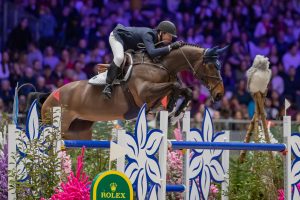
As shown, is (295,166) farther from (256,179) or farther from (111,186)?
(111,186)

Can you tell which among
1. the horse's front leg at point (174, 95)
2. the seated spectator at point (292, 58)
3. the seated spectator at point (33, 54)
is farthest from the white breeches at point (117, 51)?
the seated spectator at point (292, 58)

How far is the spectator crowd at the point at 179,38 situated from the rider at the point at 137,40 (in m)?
4.62

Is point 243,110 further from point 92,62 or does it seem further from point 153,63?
point 153,63

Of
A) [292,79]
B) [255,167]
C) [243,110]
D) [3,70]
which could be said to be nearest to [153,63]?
[255,167]

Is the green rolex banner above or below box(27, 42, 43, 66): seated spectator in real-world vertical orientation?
below

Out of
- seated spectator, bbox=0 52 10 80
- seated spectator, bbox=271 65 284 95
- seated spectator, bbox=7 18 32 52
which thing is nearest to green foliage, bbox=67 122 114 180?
seated spectator, bbox=0 52 10 80

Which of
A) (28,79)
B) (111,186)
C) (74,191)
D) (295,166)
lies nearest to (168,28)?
(295,166)

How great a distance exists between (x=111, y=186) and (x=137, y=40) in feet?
15.0

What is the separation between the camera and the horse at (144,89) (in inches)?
414

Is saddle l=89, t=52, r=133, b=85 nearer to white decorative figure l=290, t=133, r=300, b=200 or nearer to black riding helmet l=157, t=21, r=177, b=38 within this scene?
black riding helmet l=157, t=21, r=177, b=38

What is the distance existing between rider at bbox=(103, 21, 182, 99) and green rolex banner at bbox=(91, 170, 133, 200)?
4.12 m

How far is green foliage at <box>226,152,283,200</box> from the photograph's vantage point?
8.82 metres

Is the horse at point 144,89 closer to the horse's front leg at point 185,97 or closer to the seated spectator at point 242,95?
the horse's front leg at point 185,97

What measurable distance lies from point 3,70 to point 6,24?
165cm
